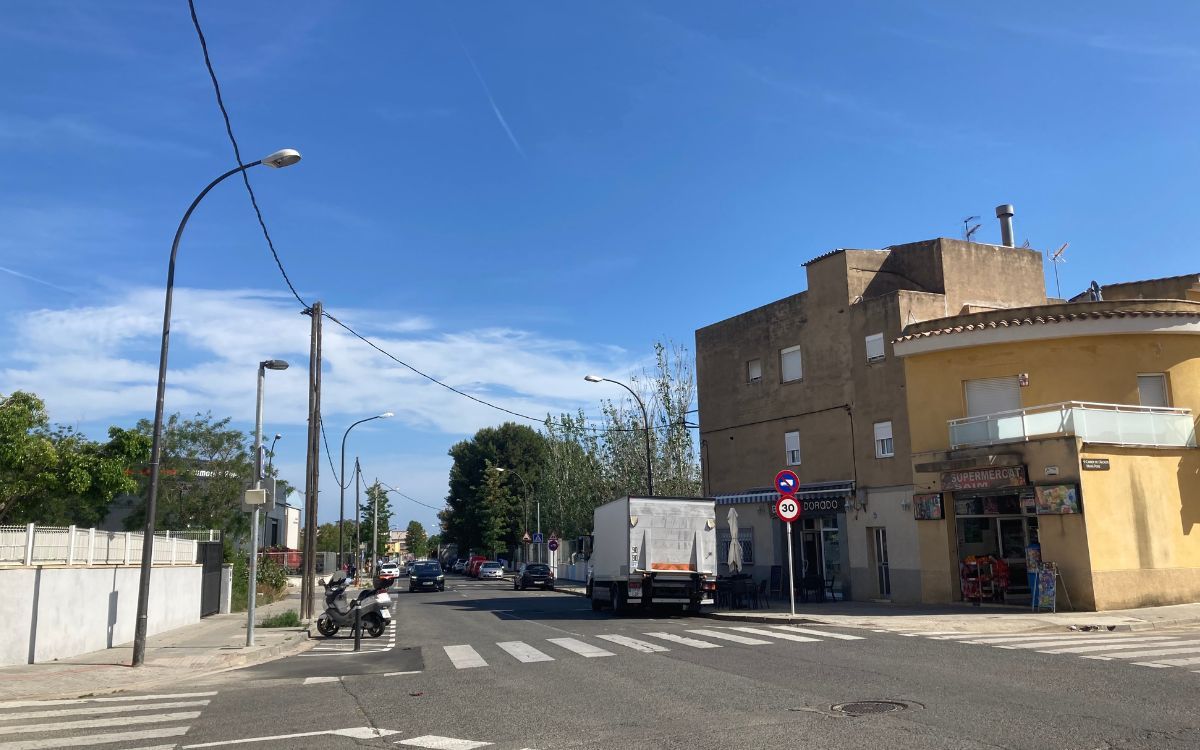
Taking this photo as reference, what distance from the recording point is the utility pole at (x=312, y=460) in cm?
2543

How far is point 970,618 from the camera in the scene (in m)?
19.1

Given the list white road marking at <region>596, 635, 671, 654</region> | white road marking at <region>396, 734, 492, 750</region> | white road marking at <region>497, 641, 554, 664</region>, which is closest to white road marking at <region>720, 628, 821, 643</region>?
white road marking at <region>596, 635, 671, 654</region>

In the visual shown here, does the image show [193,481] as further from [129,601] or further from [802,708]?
[802,708]

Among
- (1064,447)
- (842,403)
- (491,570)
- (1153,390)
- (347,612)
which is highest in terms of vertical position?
(842,403)

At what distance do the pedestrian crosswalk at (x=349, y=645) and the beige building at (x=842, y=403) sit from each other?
12847 mm

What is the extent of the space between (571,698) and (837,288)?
21366 millimetres

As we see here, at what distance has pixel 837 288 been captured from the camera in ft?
94.3

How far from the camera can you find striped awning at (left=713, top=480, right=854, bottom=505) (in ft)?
89.5

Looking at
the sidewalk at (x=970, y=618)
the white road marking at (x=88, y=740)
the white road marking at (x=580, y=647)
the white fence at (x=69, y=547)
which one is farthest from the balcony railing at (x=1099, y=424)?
the white fence at (x=69, y=547)

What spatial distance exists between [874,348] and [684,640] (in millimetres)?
13863

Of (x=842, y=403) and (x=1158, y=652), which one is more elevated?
(x=842, y=403)

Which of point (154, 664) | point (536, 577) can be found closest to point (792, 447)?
point (536, 577)

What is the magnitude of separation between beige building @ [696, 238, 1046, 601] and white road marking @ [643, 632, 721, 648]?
9.46 meters

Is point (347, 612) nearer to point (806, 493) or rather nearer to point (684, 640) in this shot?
point (684, 640)
